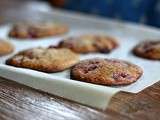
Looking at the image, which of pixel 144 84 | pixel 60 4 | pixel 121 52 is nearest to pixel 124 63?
pixel 144 84

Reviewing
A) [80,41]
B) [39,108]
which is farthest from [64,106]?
[80,41]

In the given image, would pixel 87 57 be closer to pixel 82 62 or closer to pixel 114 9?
pixel 82 62

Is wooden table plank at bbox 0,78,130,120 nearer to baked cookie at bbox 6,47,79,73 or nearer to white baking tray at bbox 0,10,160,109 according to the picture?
white baking tray at bbox 0,10,160,109

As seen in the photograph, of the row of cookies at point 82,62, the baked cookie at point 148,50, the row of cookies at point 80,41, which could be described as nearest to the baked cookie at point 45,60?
the row of cookies at point 82,62

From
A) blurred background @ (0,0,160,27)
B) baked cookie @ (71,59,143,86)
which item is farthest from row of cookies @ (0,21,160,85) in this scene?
blurred background @ (0,0,160,27)

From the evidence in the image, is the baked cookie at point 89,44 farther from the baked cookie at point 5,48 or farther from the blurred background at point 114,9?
the blurred background at point 114,9

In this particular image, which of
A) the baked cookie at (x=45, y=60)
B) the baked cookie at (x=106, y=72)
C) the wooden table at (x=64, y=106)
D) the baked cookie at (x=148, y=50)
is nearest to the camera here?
the wooden table at (x=64, y=106)

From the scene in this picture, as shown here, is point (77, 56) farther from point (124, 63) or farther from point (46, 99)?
point (46, 99)
